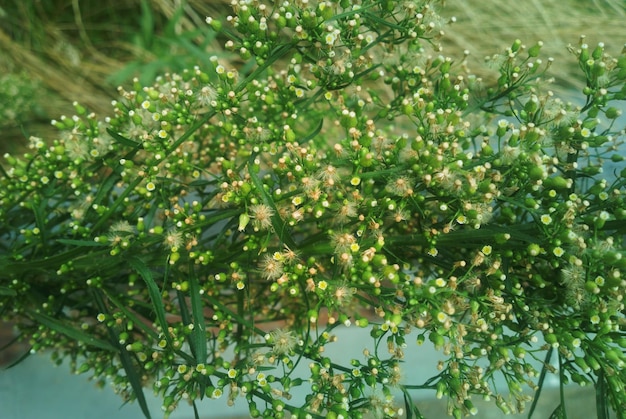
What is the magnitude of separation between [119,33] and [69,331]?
1.59 meters

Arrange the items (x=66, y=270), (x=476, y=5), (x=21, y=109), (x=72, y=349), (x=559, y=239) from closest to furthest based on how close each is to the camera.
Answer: (x=559, y=239)
(x=66, y=270)
(x=72, y=349)
(x=21, y=109)
(x=476, y=5)

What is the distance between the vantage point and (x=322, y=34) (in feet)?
2.25

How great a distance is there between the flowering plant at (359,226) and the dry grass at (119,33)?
922 mm

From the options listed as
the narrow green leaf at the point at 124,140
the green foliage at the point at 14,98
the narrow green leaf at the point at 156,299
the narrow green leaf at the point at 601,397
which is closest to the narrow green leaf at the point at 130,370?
the narrow green leaf at the point at 156,299

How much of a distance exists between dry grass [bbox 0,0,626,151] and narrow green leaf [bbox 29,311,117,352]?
3.48 feet

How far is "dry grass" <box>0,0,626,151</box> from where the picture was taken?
1609 millimetres

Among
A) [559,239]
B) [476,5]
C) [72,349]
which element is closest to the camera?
[559,239]

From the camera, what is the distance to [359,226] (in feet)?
2.21

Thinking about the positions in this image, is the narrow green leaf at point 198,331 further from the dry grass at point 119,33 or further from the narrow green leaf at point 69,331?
the dry grass at point 119,33

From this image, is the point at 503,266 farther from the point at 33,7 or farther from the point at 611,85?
the point at 33,7

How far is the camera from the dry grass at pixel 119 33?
Result: 5.28 feet

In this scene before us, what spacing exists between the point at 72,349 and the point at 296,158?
549 mm

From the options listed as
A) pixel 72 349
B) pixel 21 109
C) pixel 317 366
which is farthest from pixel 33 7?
pixel 317 366

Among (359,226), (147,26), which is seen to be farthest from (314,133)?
(147,26)
